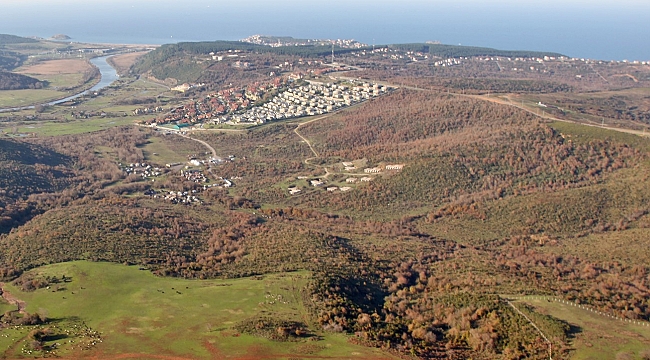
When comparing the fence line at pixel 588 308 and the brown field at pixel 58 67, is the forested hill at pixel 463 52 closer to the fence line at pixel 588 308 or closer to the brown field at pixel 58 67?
the brown field at pixel 58 67

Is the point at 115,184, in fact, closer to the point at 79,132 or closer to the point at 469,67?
the point at 79,132

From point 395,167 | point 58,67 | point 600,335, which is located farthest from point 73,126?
point 600,335

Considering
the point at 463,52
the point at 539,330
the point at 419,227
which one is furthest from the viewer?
the point at 463,52

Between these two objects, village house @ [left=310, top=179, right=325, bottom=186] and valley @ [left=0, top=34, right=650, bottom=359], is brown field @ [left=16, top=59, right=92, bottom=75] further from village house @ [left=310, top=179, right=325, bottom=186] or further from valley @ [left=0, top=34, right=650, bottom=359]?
village house @ [left=310, top=179, right=325, bottom=186]

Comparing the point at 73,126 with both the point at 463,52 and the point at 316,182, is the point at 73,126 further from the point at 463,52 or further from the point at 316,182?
the point at 463,52

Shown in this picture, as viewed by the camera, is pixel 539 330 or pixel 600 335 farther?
pixel 539 330

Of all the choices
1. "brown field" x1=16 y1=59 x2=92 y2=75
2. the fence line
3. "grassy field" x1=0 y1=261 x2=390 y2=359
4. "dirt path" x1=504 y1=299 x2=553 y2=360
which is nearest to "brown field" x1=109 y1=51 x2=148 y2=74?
"brown field" x1=16 y1=59 x2=92 y2=75

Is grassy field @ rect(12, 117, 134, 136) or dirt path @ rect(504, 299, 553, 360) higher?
grassy field @ rect(12, 117, 134, 136)
